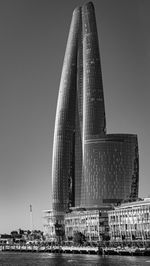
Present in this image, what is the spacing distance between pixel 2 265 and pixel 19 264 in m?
5.53

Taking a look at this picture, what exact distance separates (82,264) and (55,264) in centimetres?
1150

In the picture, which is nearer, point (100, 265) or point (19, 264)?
point (100, 265)

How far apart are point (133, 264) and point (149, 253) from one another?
1789 inches

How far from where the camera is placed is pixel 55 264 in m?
169

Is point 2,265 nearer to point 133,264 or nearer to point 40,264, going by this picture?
point 40,264

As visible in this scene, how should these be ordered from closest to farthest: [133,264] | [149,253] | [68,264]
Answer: [133,264] < [68,264] < [149,253]

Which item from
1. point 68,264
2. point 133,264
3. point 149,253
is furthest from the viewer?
point 149,253

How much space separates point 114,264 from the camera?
157 meters

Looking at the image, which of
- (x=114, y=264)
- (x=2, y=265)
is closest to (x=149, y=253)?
(x=114, y=264)

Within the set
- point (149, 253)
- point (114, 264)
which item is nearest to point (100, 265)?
point (114, 264)

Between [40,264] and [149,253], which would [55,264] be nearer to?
[40,264]

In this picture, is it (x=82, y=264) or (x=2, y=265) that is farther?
(x=2, y=265)

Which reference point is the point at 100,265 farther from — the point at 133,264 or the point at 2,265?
the point at 2,265

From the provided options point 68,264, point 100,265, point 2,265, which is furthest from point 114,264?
A: point 2,265
